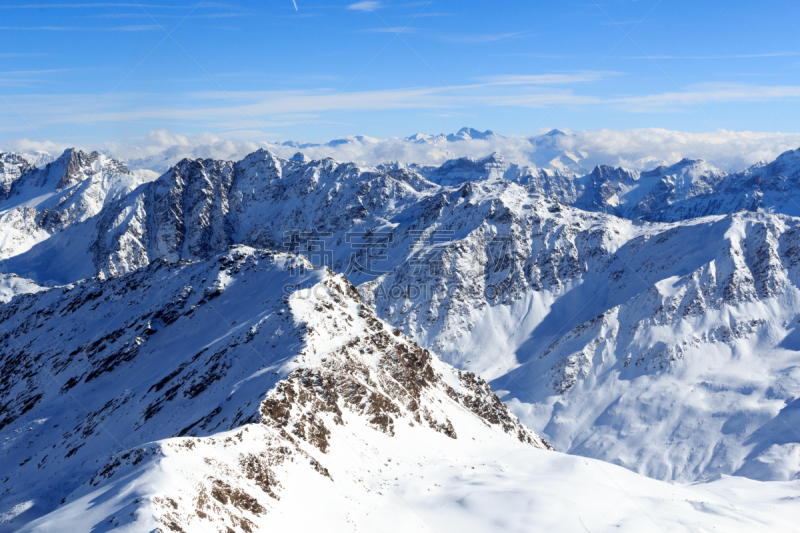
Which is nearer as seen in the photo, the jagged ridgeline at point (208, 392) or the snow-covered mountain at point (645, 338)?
the jagged ridgeline at point (208, 392)

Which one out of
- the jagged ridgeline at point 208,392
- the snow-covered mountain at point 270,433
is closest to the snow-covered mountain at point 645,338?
the jagged ridgeline at point 208,392

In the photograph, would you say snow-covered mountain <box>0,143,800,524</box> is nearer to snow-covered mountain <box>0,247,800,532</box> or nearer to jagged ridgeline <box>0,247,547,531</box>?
jagged ridgeline <box>0,247,547,531</box>

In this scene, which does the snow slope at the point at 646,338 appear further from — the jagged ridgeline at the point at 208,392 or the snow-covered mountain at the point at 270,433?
the snow-covered mountain at the point at 270,433

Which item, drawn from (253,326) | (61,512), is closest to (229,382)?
(253,326)

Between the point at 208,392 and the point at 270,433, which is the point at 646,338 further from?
the point at 270,433

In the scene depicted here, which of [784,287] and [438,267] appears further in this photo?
[438,267]

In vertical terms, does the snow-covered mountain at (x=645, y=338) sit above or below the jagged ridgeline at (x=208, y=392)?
below

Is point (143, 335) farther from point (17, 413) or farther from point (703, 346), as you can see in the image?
point (703, 346)

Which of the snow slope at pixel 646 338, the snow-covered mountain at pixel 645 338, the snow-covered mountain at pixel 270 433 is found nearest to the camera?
the snow-covered mountain at pixel 270 433

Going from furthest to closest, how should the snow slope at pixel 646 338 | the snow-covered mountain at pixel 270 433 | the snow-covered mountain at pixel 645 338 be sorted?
1. the snow slope at pixel 646 338
2. the snow-covered mountain at pixel 645 338
3. the snow-covered mountain at pixel 270 433
